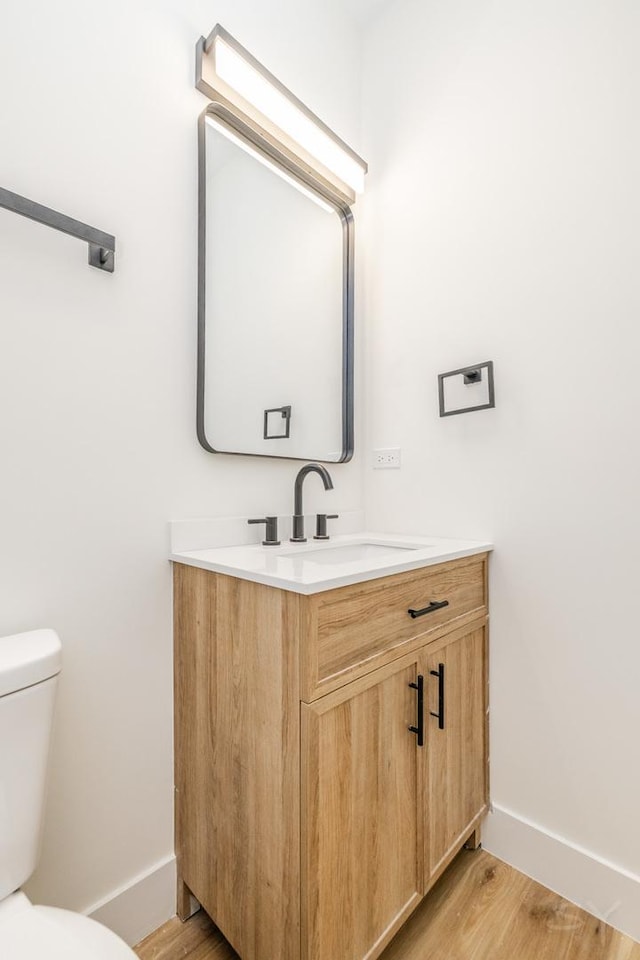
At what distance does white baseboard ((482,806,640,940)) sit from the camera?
1.12 m

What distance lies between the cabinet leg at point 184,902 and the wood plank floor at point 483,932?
0.02m

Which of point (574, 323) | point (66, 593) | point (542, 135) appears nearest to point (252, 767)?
point (66, 593)

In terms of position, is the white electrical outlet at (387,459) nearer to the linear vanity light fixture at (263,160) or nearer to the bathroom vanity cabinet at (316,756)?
the bathroom vanity cabinet at (316,756)

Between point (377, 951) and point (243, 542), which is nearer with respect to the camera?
point (377, 951)

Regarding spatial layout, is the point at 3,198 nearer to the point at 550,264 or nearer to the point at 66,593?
the point at 66,593

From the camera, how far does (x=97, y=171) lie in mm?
1065

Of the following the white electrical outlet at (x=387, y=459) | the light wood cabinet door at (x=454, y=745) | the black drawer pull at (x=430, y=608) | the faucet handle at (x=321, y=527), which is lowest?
the light wood cabinet door at (x=454, y=745)

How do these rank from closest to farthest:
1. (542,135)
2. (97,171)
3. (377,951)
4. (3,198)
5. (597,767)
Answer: (3,198) < (377,951) < (97,171) < (597,767) < (542,135)

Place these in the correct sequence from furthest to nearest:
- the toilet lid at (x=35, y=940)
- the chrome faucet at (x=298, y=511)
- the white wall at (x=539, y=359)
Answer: the chrome faucet at (x=298, y=511) < the white wall at (x=539, y=359) < the toilet lid at (x=35, y=940)

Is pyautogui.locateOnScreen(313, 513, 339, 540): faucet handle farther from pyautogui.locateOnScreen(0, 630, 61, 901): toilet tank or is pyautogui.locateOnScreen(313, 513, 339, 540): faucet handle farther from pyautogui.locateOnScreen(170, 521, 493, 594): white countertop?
pyautogui.locateOnScreen(0, 630, 61, 901): toilet tank

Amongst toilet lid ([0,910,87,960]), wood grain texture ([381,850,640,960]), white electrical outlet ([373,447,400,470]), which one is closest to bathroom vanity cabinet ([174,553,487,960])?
wood grain texture ([381,850,640,960])

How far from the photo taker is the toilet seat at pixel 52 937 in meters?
0.63

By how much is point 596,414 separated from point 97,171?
53.2 inches

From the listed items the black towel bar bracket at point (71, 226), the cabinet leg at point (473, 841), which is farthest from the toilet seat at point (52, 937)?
the black towel bar bracket at point (71, 226)
